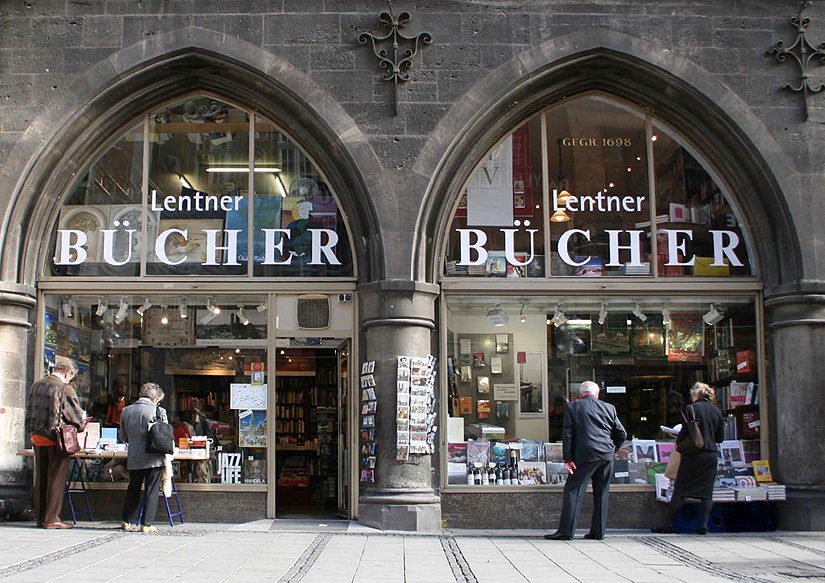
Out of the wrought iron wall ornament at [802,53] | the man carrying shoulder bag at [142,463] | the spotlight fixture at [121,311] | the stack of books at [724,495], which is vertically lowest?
the stack of books at [724,495]

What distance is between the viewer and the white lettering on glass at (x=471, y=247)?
12555mm

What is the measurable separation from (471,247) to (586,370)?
1928 mm

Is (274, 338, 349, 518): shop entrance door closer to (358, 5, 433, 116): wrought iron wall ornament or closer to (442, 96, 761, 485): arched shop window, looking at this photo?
(442, 96, 761, 485): arched shop window

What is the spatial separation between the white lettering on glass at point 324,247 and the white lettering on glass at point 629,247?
3.16 m

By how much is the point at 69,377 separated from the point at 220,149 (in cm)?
327

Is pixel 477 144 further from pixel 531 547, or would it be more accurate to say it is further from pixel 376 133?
pixel 531 547

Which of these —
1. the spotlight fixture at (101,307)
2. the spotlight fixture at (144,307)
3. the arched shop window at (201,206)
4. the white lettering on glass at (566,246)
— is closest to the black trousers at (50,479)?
the spotlight fixture at (101,307)

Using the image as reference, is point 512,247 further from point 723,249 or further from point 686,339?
point 723,249

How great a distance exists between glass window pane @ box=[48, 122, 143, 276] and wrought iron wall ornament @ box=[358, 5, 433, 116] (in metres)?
A: 2.96

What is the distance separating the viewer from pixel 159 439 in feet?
35.4

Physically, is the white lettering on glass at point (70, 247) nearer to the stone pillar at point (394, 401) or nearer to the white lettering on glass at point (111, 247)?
the white lettering on glass at point (111, 247)

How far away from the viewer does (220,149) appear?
1281cm

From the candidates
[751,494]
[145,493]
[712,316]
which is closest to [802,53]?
[712,316]

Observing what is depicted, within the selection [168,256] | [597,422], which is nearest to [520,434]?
[597,422]
